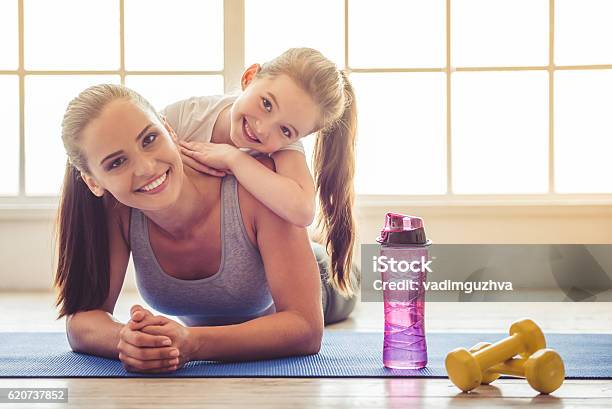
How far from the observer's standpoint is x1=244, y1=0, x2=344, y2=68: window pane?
11.9 ft

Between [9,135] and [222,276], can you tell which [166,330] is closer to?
[222,276]

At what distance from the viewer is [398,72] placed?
3670mm

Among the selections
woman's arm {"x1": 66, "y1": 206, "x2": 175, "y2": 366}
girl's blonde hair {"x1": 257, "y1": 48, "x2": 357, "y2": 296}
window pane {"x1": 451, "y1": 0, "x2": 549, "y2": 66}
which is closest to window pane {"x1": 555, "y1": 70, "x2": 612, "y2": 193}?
window pane {"x1": 451, "y1": 0, "x2": 549, "y2": 66}

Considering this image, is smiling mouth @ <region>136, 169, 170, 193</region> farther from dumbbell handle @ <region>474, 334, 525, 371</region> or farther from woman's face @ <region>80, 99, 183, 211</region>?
dumbbell handle @ <region>474, 334, 525, 371</region>

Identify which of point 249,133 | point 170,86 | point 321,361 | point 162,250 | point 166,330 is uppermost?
point 170,86

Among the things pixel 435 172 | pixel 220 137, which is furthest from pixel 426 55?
pixel 220 137

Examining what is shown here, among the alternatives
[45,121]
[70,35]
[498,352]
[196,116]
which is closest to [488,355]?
[498,352]

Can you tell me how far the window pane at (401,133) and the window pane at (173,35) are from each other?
25.0 inches

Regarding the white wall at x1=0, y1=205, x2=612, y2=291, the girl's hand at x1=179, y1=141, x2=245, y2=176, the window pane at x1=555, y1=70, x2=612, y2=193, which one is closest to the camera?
the girl's hand at x1=179, y1=141, x2=245, y2=176

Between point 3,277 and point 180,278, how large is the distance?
6.54ft

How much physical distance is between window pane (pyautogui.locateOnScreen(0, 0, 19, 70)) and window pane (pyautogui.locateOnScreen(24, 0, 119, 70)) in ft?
0.19

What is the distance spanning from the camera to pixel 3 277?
11.7 feet

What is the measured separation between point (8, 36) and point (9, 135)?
0.42 meters

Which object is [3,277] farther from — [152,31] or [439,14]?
[439,14]
